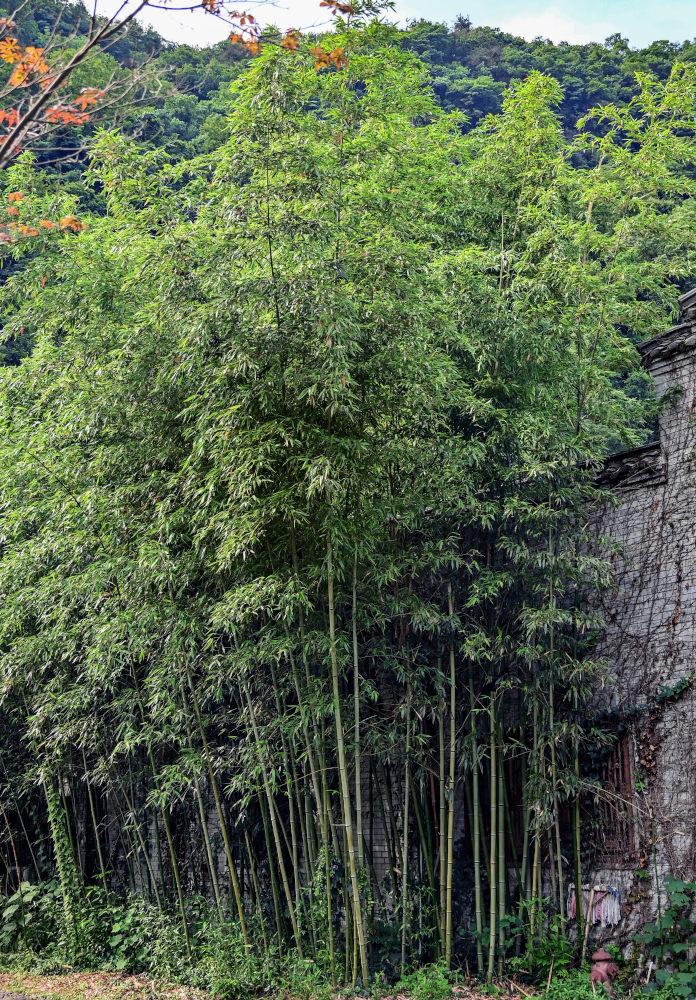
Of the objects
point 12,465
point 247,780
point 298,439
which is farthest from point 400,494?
point 12,465

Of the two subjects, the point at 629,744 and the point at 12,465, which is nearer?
the point at 629,744

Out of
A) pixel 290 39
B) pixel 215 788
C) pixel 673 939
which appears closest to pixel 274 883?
pixel 215 788

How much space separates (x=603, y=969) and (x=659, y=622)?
1907 mm

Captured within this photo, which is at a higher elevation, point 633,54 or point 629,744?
point 633,54

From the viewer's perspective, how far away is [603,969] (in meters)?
5.12

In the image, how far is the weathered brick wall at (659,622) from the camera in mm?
5141

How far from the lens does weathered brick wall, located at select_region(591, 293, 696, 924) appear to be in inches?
202

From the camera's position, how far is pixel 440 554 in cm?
533

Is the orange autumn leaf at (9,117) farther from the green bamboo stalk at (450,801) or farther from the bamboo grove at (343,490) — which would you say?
the green bamboo stalk at (450,801)

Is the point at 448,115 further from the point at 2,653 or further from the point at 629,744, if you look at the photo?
the point at 2,653

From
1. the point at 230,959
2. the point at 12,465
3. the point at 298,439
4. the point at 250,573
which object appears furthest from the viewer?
the point at 12,465

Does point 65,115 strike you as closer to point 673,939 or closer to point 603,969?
point 673,939

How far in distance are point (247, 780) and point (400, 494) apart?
1.82 m

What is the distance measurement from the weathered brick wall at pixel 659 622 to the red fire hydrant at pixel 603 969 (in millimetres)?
280
